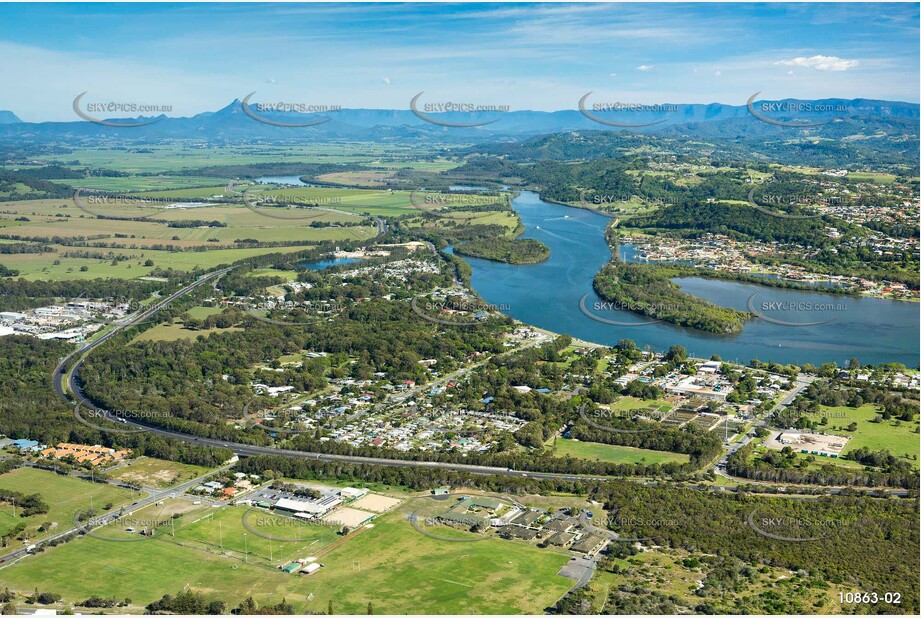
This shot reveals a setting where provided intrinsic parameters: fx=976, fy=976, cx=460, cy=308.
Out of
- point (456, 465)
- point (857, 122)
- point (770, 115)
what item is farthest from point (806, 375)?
point (770, 115)

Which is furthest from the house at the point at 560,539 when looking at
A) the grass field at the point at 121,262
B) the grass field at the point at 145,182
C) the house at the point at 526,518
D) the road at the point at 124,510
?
the grass field at the point at 145,182

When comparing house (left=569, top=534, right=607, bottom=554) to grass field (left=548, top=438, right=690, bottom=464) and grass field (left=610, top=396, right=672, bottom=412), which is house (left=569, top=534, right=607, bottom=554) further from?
grass field (left=610, top=396, right=672, bottom=412)

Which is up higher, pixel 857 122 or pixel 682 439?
pixel 857 122

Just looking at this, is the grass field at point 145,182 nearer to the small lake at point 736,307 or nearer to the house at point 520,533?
the small lake at point 736,307

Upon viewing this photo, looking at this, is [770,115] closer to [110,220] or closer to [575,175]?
[575,175]

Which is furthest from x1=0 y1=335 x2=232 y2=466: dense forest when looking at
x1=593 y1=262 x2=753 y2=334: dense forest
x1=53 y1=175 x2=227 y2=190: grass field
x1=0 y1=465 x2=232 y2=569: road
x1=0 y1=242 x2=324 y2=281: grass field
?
x1=53 y1=175 x2=227 y2=190: grass field

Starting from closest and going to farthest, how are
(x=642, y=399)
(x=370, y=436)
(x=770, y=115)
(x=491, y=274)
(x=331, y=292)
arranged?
(x=370, y=436), (x=642, y=399), (x=331, y=292), (x=491, y=274), (x=770, y=115)
